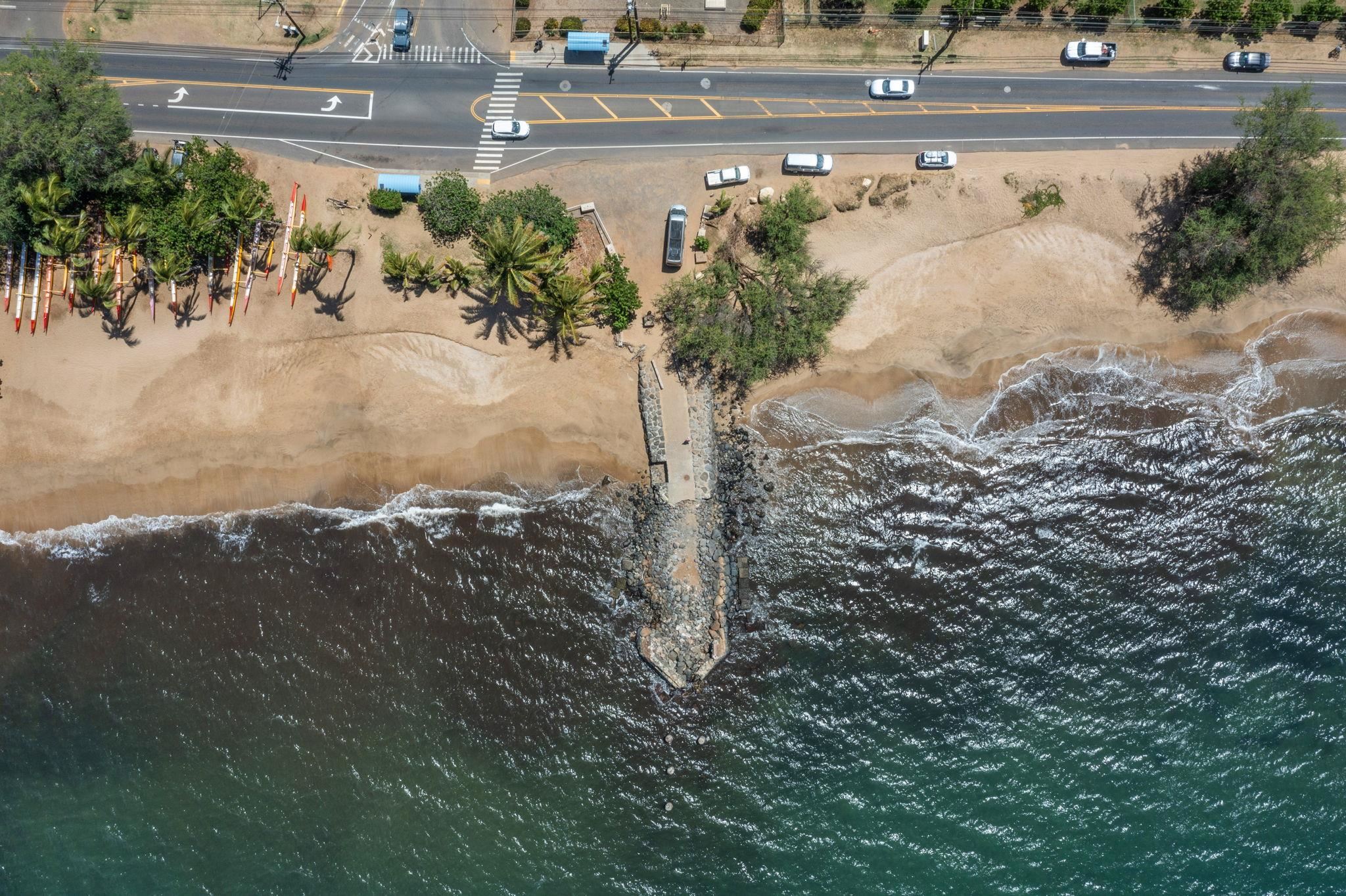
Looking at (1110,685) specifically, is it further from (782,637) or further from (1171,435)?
(782,637)

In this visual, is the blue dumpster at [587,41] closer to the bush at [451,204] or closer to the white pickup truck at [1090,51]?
the bush at [451,204]

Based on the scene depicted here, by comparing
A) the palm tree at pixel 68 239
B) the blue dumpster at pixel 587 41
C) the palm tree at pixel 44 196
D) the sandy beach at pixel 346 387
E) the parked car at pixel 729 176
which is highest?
the blue dumpster at pixel 587 41

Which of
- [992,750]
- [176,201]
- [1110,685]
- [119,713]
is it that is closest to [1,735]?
[119,713]

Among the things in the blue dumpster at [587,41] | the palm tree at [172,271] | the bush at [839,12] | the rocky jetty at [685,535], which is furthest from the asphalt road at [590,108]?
the rocky jetty at [685,535]

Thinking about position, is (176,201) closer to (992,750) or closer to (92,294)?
(92,294)

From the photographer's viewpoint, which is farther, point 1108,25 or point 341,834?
point 1108,25

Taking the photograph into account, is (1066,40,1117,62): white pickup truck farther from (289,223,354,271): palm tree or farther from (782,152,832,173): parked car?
(289,223,354,271): palm tree

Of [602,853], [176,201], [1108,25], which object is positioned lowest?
[602,853]

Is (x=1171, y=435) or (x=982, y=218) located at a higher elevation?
(x=982, y=218)
